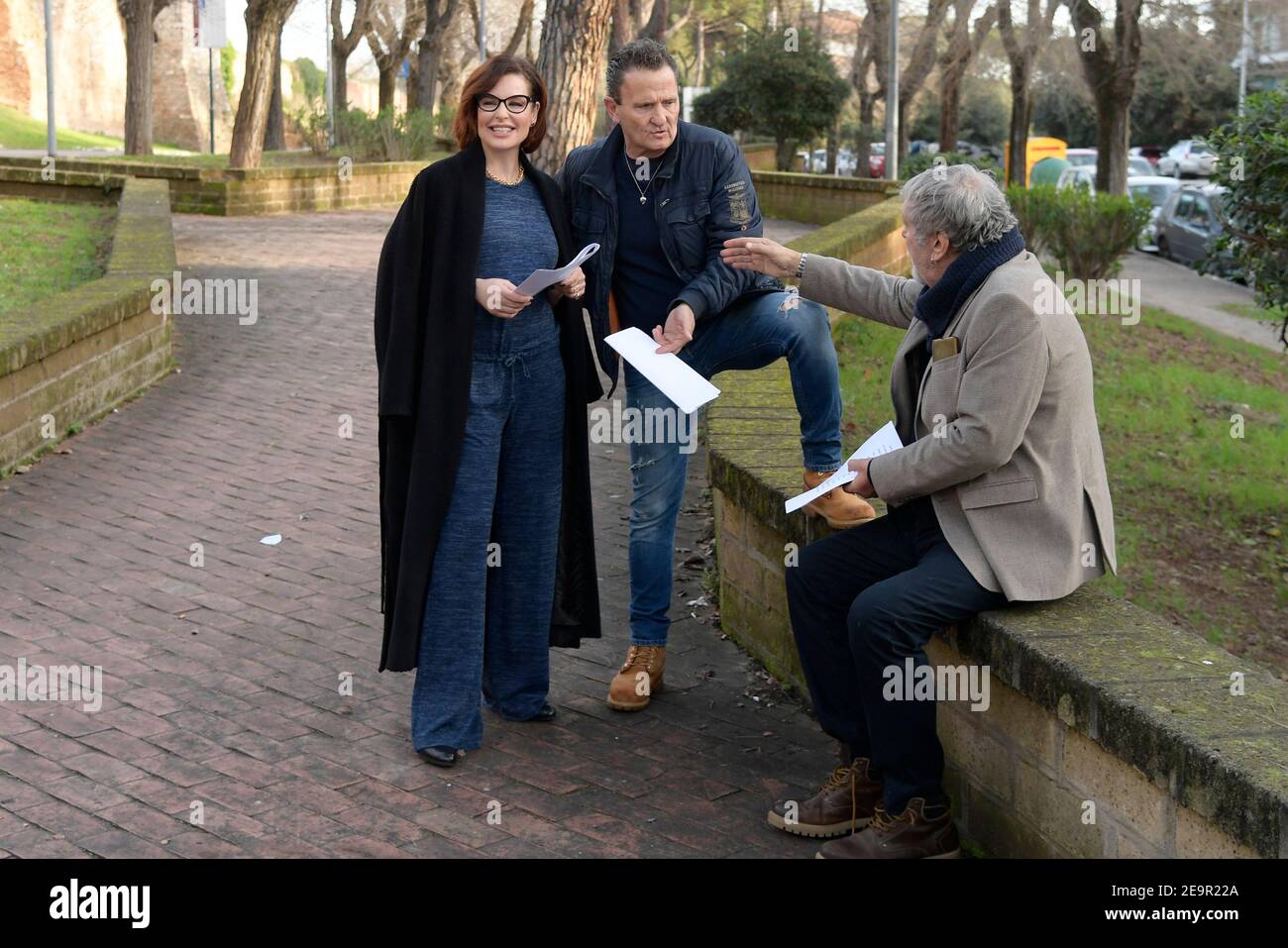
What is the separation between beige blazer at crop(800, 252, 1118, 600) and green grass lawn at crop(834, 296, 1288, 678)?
11.9ft

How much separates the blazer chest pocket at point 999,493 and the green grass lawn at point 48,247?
769 cm

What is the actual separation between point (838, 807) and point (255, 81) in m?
21.2

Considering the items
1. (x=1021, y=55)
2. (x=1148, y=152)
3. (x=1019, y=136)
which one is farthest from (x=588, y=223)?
(x=1148, y=152)

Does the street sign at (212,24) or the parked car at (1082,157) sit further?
the parked car at (1082,157)

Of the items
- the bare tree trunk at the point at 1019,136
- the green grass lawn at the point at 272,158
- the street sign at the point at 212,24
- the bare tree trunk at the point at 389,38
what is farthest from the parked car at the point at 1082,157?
the street sign at the point at 212,24

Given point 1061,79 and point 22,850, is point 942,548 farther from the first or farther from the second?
point 1061,79

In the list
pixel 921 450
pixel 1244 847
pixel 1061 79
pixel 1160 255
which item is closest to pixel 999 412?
pixel 921 450

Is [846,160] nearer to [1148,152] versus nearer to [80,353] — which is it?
[1148,152]

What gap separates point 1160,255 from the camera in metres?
30.2

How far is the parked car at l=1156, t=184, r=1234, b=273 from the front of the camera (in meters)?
28.5

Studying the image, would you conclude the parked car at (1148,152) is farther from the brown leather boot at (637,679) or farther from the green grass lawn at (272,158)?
the brown leather boot at (637,679)

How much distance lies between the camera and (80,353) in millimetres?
9086

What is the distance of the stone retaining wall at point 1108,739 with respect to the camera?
308cm
